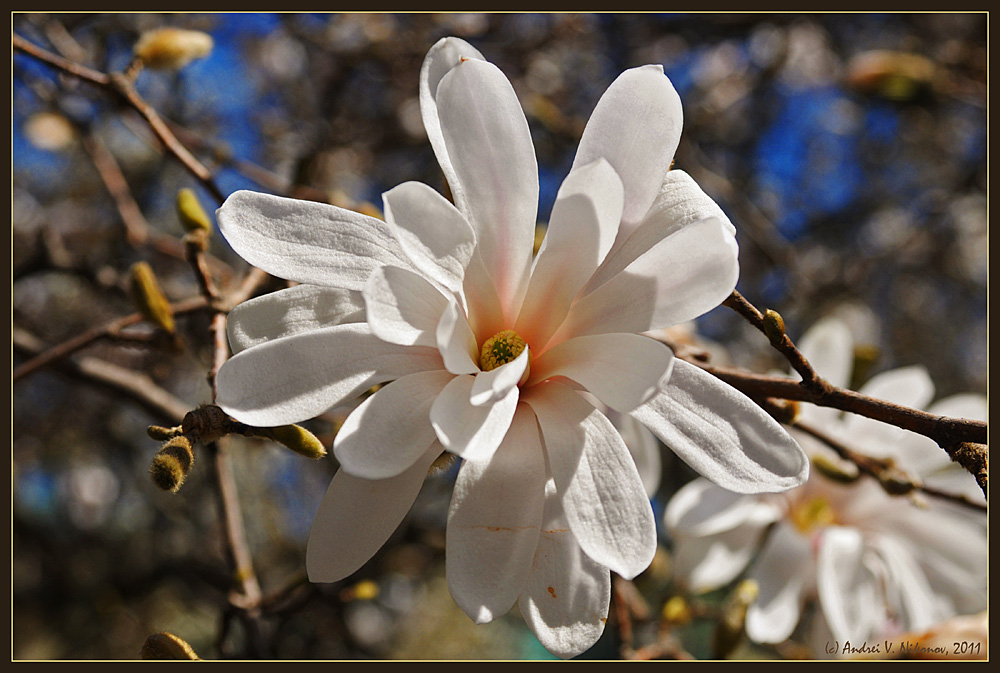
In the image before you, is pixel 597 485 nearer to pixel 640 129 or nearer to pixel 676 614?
pixel 640 129

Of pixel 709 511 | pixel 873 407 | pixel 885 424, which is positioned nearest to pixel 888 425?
pixel 885 424

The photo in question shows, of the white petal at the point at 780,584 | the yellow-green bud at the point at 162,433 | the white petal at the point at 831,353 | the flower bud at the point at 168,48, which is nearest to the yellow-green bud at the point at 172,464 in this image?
the yellow-green bud at the point at 162,433

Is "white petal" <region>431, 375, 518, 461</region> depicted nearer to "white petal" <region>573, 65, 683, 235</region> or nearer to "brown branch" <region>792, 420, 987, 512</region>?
"white petal" <region>573, 65, 683, 235</region>

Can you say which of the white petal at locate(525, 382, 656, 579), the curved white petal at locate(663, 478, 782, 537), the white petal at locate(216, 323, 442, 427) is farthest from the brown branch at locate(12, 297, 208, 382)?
the curved white petal at locate(663, 478, 782, 537)

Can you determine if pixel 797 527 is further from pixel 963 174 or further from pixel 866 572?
pixel 963 174

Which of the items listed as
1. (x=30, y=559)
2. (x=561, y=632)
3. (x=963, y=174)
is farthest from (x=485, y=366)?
(x=963, y=174)

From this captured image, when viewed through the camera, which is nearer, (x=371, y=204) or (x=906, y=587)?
(x=906, y=587)
